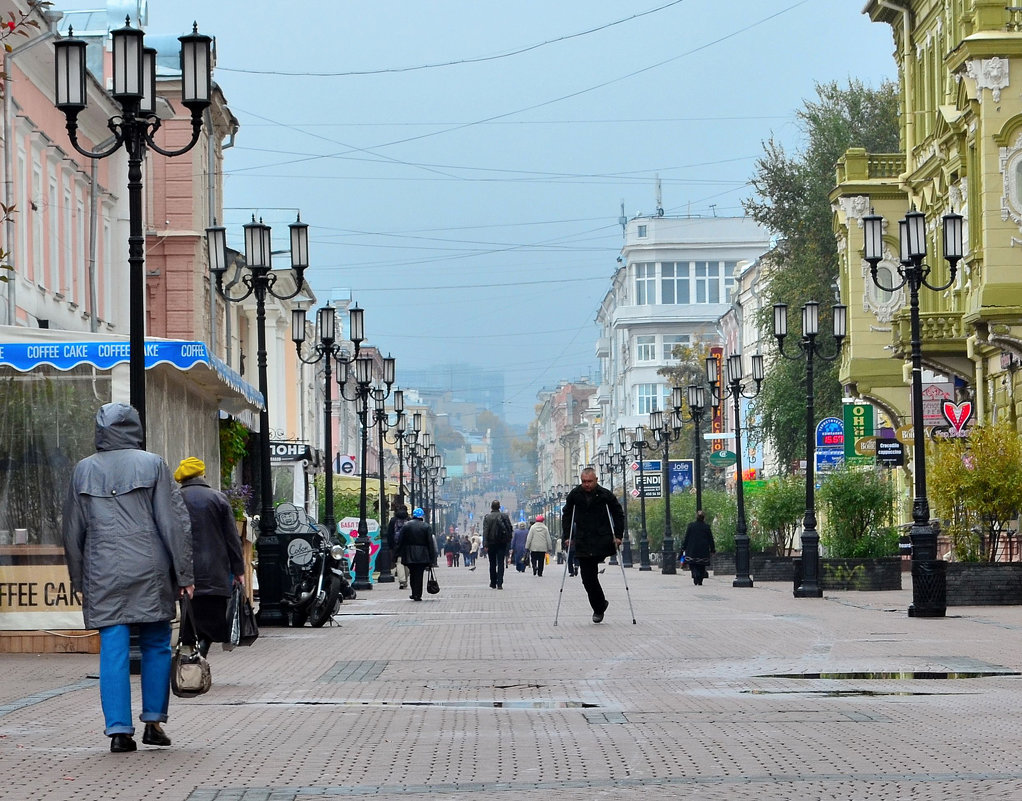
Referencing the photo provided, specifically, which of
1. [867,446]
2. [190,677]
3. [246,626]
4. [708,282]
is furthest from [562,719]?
[708,282]

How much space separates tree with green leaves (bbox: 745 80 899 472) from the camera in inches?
2221

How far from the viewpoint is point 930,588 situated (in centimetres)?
2328

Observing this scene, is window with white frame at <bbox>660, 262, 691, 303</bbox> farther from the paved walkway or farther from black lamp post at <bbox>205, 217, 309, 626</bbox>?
the paved walkway

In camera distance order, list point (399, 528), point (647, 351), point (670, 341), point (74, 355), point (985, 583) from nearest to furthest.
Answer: point (74, 355) < point (985, 583) < point (399, 528) < point (670, 341) < point (647, 351)

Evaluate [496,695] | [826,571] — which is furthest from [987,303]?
[496,695]

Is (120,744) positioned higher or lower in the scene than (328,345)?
lower

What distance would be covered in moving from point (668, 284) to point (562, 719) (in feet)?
405

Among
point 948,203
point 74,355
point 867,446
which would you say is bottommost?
point 867,446

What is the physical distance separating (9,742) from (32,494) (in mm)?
8000

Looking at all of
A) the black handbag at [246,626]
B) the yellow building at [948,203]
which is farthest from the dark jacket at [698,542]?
the black handbag at [246,626]

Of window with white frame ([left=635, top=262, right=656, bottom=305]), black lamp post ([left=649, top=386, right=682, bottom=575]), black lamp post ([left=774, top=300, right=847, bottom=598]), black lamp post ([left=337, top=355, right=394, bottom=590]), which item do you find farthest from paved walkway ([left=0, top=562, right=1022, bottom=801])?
window with white frame ([left=635, top=262, right=656, bottom=305])

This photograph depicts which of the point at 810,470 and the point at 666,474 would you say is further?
the point at 666,474

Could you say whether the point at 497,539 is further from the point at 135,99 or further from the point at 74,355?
the point at 135,99

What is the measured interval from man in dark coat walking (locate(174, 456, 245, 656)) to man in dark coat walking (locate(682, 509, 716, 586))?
1020 inches
